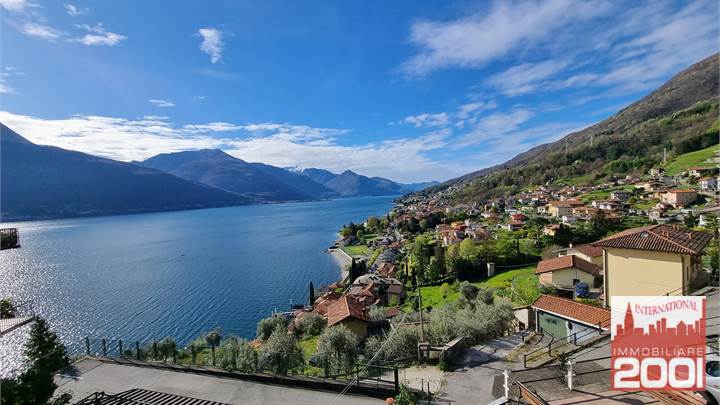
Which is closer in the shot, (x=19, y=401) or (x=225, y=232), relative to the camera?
(x=19, y=401)

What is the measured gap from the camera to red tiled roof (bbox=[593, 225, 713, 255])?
36.7ft

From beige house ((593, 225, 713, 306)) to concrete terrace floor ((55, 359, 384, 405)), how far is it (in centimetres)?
1037

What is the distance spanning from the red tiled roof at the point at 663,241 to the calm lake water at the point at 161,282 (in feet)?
75.4

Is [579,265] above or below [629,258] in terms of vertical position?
below

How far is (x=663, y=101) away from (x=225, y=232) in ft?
639

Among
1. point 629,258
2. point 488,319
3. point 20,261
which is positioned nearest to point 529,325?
point 488,319

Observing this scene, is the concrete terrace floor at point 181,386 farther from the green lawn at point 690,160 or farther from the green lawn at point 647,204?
the green lawn at point 690,160

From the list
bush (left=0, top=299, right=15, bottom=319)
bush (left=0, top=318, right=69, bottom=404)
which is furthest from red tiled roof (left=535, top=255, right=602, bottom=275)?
bush (left=0, top=299, right=15, bottom=319)

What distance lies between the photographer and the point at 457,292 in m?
31.8

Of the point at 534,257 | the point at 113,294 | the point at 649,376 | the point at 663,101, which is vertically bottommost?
the point at 113,294

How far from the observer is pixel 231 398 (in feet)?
26.0

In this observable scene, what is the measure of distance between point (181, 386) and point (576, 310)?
40.8ft

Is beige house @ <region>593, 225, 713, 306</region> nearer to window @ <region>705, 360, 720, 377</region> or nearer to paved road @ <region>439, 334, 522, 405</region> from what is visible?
paved road @ <region>439, 334, 522, 405</region>

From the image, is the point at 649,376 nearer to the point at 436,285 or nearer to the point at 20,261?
the point at 436,285
